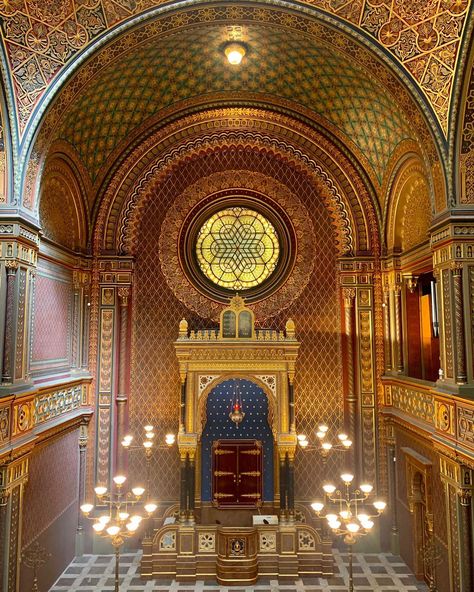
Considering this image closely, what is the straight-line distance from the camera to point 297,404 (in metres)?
12.3

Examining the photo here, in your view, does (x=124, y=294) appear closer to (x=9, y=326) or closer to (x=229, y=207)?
(x=229, y=207)

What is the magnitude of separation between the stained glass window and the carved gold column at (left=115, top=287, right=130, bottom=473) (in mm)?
2231

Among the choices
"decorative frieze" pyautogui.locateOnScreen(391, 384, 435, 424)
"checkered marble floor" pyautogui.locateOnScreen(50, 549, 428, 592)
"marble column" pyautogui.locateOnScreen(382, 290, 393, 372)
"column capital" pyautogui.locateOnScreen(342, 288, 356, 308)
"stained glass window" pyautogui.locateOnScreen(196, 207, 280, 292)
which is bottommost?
"checkered marble floor" pyautogui.locateOnScreen(50, 549, 428, 592)

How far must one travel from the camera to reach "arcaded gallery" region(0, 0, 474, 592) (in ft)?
27.1

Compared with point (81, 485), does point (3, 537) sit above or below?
above

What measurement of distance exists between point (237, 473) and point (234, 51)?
9.80 metres

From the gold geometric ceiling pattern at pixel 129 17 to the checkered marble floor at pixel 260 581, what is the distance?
905cm

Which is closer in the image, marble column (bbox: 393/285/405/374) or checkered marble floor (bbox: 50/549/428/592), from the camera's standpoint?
checkered marble floor (bbox: 50/549/428/592)

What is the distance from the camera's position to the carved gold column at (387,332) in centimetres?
1199

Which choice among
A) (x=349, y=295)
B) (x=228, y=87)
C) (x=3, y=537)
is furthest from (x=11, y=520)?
(x=228, y=87)

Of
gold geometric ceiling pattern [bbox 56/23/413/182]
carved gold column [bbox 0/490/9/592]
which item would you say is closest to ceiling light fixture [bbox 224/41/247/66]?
gold geometric ceiling pattern [bbox 56/23/413/182]

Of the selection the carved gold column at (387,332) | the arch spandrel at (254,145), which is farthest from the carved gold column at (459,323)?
the arch spandrel at (254,145)

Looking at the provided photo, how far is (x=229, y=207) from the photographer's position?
12969mm

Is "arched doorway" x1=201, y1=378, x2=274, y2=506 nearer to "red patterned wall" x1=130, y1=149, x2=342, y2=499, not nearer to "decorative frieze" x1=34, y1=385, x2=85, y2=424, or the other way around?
"red patterned wall" x1=130, y1=149, x2=342, y2=499
